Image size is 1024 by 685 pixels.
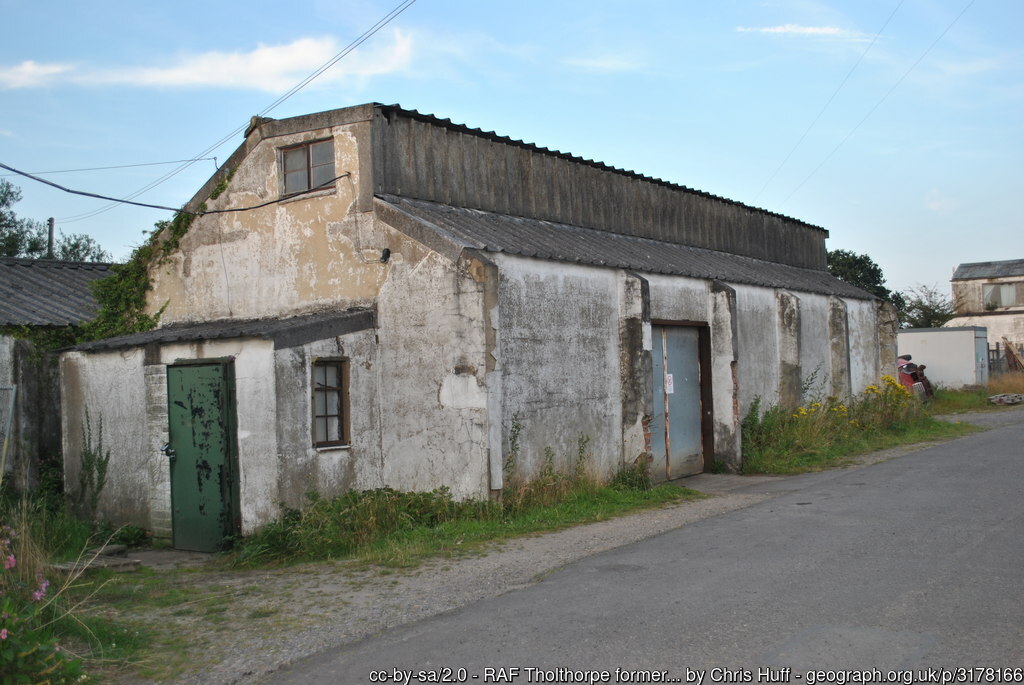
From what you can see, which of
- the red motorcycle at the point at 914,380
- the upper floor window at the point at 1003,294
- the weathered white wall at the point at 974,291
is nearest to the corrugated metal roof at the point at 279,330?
the red motorcycle at the point at 914,380

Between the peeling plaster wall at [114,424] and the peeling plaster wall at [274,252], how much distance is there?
5.35 feet

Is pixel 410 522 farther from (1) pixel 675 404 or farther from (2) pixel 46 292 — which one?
(2) pixel 46 292

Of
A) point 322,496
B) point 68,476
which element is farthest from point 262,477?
point 68,476

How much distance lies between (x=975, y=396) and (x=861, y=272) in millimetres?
27410

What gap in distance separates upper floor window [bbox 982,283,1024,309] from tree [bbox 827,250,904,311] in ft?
16.1

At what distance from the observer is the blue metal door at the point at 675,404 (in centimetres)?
1415

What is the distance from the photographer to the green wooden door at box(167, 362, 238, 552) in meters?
10.4

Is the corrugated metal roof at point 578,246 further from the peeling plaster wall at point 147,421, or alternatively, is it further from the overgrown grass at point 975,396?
the overgrown grass at point 975,396

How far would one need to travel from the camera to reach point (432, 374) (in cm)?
1088

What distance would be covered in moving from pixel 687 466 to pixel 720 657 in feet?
32.4

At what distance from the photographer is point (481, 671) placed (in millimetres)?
5152

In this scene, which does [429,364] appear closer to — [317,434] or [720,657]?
[317,434]

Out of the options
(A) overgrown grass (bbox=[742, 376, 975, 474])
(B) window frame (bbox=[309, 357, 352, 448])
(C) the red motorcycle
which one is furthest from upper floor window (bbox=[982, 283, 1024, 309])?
(B) window frame (bbox=[309, 357, 352, 448])

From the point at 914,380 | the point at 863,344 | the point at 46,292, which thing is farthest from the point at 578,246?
the point at 914,380
